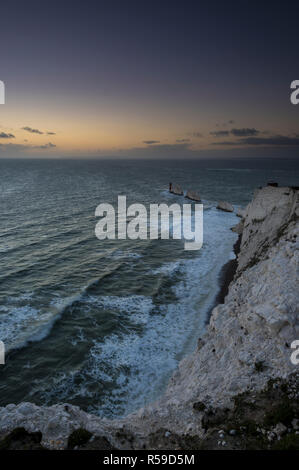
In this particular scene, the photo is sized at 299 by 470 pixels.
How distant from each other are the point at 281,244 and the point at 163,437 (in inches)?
634

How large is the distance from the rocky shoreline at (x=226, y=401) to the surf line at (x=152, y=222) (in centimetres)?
2804

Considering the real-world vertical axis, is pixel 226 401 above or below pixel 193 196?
below

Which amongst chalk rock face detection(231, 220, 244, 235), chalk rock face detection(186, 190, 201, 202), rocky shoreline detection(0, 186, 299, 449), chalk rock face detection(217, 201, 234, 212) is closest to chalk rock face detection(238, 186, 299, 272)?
chalk rock face detection(231, 220, 244, 235)

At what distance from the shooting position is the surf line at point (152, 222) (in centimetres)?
4919

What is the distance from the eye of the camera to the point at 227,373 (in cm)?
1320

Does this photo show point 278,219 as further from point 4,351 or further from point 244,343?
point 4,351

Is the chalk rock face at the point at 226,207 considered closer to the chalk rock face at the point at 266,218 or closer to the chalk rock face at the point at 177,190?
the chalk rock face at the point at 177,190

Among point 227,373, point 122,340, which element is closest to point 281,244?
point 227,373

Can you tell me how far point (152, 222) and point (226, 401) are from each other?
162 feet

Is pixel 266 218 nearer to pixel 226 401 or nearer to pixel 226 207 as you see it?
pixel 226 401

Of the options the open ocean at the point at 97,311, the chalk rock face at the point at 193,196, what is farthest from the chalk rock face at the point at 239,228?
the chalk rock face at the point at 193,196

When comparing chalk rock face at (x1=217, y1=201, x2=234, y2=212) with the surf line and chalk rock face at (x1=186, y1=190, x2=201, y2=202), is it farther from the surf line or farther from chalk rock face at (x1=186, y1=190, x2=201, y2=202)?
chalk rock face at (x1=186, y1=190, x2=201, y2=202)

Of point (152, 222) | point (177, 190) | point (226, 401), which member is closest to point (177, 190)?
point (177, 190)

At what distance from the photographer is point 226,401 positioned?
11.7m
